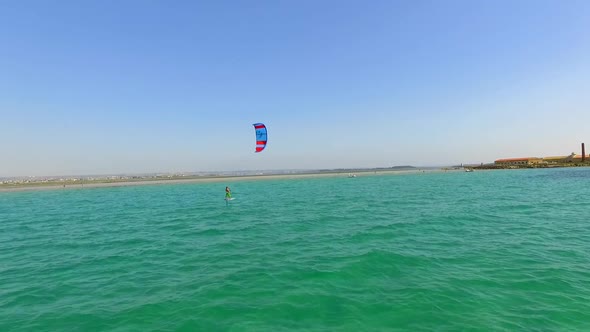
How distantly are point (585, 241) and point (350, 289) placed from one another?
13.6 m

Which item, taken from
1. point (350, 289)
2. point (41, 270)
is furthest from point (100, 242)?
point (350, 289)

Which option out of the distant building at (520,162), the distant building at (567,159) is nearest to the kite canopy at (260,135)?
the distant building at (520,162)

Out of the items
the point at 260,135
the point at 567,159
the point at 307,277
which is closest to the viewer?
the point at 307,277

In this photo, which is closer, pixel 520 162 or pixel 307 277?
pixel 307 277

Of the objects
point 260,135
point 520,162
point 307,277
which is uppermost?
point 260,135

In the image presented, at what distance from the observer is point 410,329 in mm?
6766

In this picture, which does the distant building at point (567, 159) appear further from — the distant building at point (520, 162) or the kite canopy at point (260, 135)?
the kite canopy at point (260, 135)

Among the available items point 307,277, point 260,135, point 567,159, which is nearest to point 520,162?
point 567,159

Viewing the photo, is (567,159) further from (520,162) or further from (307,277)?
(307,277)

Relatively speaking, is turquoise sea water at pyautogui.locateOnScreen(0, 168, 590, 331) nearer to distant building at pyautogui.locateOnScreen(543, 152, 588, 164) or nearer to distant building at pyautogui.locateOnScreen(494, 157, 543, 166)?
distant building at pyautogui.locateOnScreen(494, 157, 543, 166)

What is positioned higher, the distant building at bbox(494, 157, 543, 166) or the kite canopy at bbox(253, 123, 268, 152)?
the kite canopy at bbox(253, 123, 268, 152)

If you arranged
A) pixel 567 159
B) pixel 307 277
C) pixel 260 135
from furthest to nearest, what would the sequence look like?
pixel 567 159 < pixel 260 135 < pixel 307 277

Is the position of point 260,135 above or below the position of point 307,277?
above

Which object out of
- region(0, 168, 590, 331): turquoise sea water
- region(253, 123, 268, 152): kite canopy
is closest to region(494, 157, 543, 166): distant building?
region(0, 168, 590, 331): turquoise sea water
